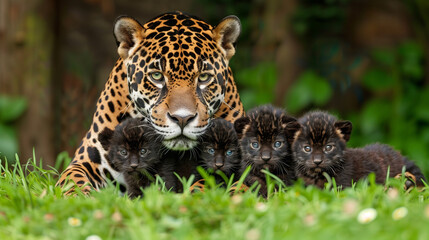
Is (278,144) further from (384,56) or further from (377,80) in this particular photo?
(384,56)

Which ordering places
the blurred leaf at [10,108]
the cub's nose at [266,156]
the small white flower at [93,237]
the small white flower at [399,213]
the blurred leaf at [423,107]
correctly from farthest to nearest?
1. the blurred leaf at [423,107]
2. the blurred leaf at [10,108]
3. the cub's nose at [266,156]
4. the small white flower at [399,213]
5. the small white flower at [93,237]

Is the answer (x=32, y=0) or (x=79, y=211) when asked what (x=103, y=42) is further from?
(x=79, y=211)

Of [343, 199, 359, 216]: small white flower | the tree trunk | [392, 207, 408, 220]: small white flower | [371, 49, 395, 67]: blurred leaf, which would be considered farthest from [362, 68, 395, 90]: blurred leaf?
[343, 199, 359, 216]: small white flower

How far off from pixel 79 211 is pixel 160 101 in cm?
167

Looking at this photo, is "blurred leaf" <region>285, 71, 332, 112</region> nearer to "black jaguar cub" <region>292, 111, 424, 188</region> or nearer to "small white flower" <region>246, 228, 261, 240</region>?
"black jaguar cub" <region>292, 111, 424, 188</region>

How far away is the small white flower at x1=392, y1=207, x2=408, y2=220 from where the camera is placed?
4.22 meters

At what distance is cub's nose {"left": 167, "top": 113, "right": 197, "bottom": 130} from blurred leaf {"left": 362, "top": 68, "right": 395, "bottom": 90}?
6764 millimetres

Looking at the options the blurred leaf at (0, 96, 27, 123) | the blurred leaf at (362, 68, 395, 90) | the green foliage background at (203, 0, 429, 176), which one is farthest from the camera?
the blurred leaf at (362, 68, 395, 90)

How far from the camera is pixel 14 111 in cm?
1041

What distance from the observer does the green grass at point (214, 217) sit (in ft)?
12.5

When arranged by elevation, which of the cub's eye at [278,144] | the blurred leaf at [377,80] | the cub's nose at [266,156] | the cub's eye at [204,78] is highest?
the cub's eye at [204,78]

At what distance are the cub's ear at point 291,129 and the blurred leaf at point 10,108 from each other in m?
5.88

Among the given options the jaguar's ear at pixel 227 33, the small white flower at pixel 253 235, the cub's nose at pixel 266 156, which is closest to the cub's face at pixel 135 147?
the cub's nose at pixel 266 156

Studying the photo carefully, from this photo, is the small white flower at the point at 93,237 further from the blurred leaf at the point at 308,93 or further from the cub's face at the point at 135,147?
the blurred leaf at the point at 308,93
